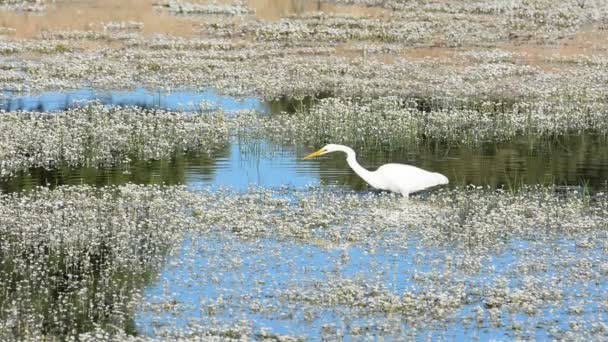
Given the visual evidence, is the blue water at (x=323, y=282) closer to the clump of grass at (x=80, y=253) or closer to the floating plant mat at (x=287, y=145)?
the clump of grass at (x=80, y=253)

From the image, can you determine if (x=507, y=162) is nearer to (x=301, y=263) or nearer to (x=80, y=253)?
(x=301, y=263)

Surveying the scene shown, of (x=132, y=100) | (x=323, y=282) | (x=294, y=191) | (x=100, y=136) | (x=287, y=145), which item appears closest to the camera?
(x=323, y=282)

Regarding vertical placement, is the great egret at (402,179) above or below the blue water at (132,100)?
below

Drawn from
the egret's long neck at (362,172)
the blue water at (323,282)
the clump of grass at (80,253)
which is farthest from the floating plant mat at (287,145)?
the blue water at (323,282)

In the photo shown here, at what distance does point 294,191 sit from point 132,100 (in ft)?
31.9

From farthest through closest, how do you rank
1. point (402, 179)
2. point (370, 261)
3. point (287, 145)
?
point (287, 145)
point (402, 179)
point (370, 261)

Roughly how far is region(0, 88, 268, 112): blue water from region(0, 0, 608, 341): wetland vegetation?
0.14 m

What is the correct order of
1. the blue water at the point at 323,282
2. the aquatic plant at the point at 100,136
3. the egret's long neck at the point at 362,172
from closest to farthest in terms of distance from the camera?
1. the blue water at the point at 323,282
2. the egret's long neck at the point at 362,172
3. the aquatic plant at the point at 100,136

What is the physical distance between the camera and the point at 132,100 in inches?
1148

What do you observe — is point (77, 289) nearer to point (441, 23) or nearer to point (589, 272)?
Answer: point (589, 272)

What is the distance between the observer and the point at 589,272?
15828 millimetres

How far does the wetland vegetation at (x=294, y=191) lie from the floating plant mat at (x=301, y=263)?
0.13ft

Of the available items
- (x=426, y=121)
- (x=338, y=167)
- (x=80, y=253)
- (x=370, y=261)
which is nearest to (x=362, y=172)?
(x=338, y=167)

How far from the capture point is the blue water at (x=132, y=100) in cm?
2805
